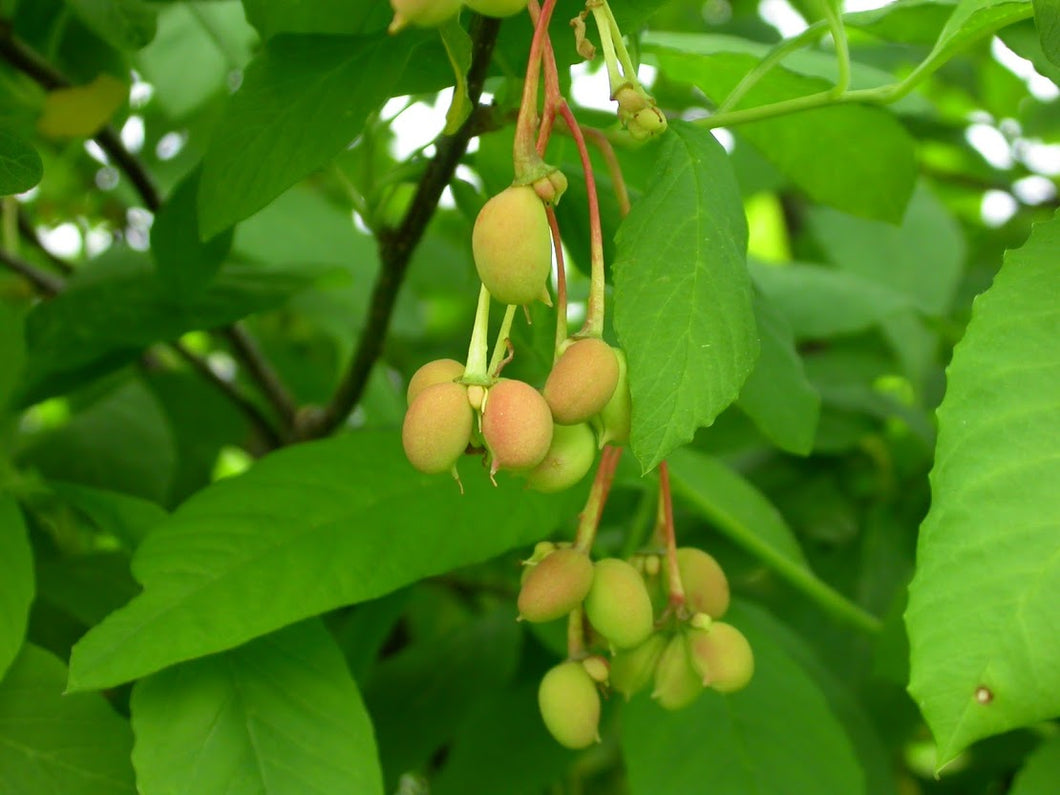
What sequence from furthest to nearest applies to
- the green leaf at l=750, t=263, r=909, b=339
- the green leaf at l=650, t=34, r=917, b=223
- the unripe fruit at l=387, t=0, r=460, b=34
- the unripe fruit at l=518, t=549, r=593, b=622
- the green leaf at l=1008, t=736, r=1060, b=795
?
1. the green leaf at l=750, t=263, r=909, b=339
2. the green leaf at l=650, t=34, r=917, b=223
3. the green leaf at l=1008, t=736, r=1060, b=795
4. the unripe fruit at l=518, t=549, r=593, b=622
5. the unripe fruit at l=387, t=0, r=460, b=34

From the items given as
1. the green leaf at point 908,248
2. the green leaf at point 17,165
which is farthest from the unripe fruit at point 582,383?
the green leaf at point 908,248

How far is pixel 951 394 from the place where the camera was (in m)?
0.46

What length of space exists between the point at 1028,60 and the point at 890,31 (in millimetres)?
142

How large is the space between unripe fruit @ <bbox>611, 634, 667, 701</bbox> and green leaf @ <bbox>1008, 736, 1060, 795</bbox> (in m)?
0.22

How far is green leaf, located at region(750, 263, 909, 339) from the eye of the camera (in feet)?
3.43

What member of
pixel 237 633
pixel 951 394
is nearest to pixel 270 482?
pixel 237 633

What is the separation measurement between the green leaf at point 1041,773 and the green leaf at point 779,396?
201 millimetres

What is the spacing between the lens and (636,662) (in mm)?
544

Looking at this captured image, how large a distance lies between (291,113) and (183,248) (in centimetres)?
19

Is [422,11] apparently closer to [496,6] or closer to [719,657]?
[496,6]

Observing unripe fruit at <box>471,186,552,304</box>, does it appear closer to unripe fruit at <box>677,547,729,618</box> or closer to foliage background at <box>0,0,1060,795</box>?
foliage background at <box>0,0,1060,795</box>

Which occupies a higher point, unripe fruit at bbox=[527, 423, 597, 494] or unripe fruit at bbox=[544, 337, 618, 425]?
unripe fruit at bbox=[544, 337, 618, 425]

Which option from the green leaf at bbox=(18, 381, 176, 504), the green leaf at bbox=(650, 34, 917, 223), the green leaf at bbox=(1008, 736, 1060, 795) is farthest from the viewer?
the green leaf at bbox=(18, 381, 176, 504)

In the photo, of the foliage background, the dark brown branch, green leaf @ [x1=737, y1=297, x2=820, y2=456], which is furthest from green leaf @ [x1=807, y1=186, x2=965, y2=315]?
the dark brown branch
